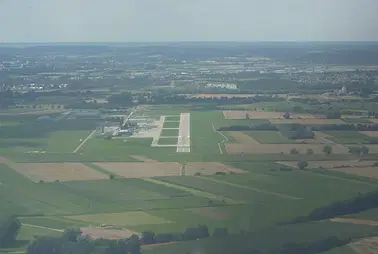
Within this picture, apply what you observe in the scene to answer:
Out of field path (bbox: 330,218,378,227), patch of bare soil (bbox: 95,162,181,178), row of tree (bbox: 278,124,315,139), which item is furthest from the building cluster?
field path (bbox: 330,218,378,227)

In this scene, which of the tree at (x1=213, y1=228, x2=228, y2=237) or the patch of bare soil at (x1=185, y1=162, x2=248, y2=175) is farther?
the patch of bare soil at (x1=185, y1=162, x2=248, y2=175)

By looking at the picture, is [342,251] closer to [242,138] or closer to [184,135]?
[242,138]

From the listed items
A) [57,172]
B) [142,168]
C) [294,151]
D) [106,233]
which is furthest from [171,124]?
[106,233]

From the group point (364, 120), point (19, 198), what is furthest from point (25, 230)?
point (364, 120)

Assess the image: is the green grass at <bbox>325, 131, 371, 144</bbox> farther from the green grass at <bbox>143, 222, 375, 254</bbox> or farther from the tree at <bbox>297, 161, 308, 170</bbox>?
the green grass at <bbox>143, 222, 375, 254</bbox>

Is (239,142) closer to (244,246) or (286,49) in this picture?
(244,246)

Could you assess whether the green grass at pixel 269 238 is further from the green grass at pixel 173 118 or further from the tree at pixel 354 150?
the green grass at pixel 173 118
